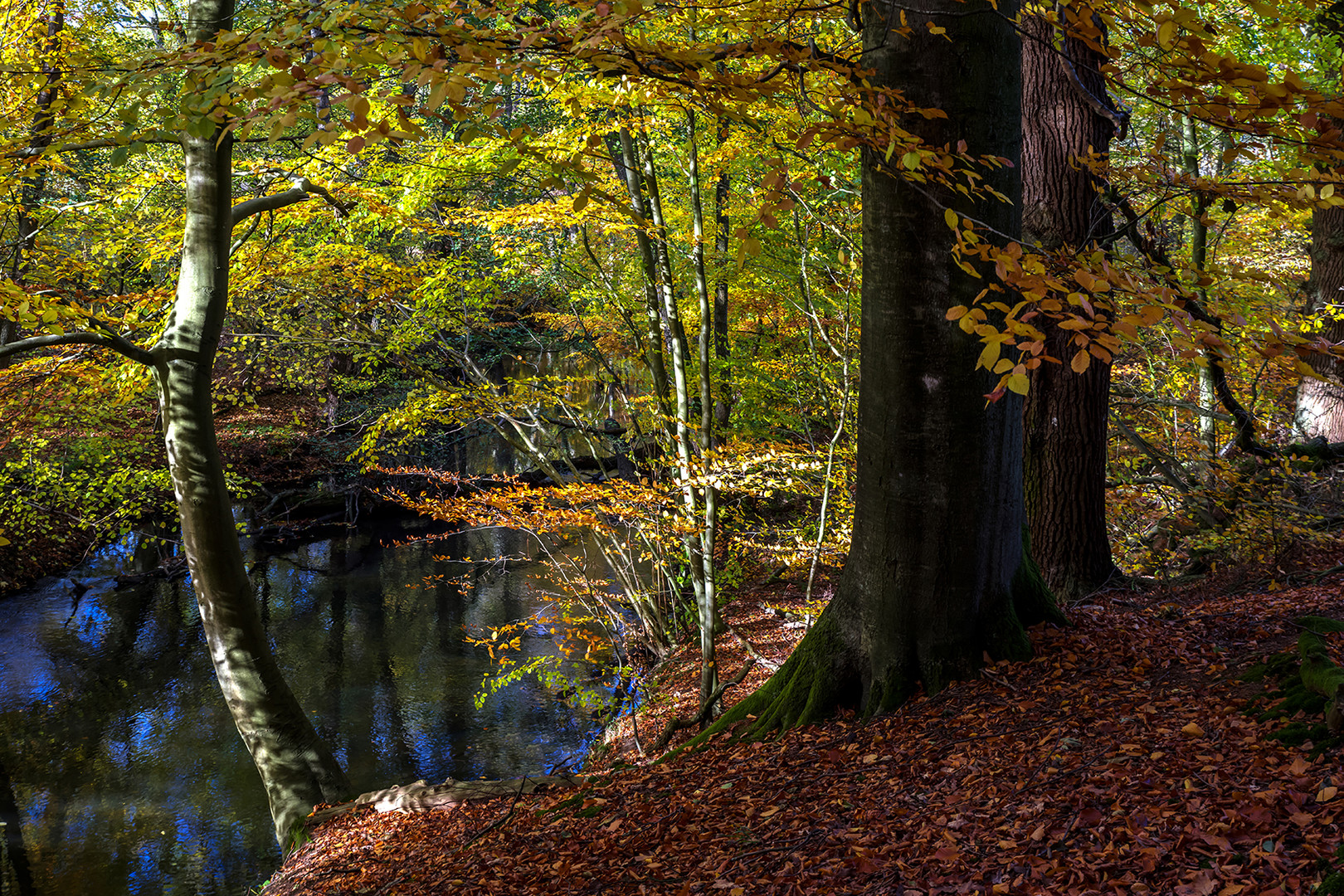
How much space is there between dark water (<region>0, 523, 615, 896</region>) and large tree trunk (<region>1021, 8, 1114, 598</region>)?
5.63 meters

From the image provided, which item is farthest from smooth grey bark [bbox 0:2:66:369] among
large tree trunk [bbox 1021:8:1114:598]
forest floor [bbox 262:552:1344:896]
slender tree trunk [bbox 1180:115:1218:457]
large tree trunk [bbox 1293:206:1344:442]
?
large tree trunk [bbox 1293:206:1344:442]

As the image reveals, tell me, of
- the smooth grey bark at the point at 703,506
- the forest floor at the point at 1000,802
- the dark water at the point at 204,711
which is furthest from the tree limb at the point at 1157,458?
the dark water at the point at 204,711

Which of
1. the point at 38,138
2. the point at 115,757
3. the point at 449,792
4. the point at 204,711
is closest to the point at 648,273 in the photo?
the point at 38,138

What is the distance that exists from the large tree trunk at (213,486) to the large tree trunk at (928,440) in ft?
13.7

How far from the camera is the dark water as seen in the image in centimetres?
800

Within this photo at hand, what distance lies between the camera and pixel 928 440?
12.5 ft

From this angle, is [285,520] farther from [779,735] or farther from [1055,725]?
[1055,725]

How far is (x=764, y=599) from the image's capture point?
443 inches

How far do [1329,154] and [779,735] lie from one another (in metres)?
3.38

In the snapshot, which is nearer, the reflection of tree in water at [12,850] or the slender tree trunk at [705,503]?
the slender tree trunk at [705,503]

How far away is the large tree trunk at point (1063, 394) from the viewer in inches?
217

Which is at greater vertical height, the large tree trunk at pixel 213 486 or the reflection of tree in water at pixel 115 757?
the large tree trunk at pixel 213 486

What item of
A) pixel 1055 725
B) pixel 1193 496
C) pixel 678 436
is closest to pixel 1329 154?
pixel 1055 725

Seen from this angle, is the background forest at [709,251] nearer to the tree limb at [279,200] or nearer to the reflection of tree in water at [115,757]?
the tree limb at [279,200]
